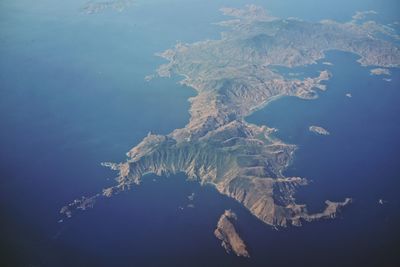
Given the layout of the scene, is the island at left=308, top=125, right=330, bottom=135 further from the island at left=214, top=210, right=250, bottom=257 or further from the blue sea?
the island at left=214, top=210, right=250, bottom=257

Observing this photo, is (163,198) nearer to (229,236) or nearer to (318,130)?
(229,236)

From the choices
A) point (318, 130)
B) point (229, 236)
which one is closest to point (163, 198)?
point (229, 236)

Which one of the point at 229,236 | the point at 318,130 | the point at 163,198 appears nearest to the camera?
the point at 229,236

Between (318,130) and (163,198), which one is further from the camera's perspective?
(318,130)

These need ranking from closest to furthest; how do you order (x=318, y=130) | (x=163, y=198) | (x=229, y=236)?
(x=229, y=236)
(x=163, y=198)
(x=318, y=130)

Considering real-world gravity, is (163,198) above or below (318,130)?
above

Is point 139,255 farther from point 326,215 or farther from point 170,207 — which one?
point 326,215

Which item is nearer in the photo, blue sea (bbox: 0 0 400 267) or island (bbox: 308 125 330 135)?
blue sea (bbox: 0 0 400 267)

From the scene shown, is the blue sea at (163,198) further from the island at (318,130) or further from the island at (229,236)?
the island at (318,130)

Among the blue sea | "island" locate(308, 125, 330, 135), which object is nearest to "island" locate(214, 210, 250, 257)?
the blue sea

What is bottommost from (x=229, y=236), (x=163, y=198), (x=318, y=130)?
(x=318, y=130)
